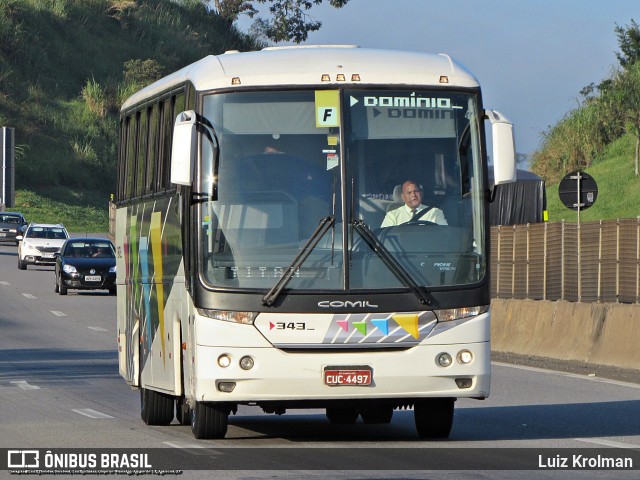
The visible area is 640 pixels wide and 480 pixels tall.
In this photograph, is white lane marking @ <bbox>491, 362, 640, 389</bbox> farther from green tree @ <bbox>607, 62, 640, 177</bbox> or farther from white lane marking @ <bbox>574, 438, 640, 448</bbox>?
green tree @ <bbox>607, 62, 640, 177</bbox>

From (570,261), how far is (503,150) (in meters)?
14.1

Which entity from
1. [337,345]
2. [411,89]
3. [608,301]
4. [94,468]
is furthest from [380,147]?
[608,301]

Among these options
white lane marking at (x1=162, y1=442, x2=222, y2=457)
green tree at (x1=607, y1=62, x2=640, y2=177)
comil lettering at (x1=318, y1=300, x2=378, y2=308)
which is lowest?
white lane marking at (x1=162, y1=442, x2=222, y2=457)

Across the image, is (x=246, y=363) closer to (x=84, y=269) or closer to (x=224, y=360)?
(x=224, y=360)

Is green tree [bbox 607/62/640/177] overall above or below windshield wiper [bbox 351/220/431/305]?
above

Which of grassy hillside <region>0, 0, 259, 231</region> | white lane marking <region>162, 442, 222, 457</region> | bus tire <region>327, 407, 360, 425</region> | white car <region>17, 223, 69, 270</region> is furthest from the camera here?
grassy hillside <region>0, 0, 259, 231</region>

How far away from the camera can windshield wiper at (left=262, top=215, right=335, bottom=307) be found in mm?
12117

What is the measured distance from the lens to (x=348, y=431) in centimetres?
1433

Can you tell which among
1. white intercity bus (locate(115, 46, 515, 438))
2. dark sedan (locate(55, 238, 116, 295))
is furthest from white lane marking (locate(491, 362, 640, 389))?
dark sedan (locate(55, 238, 116, 295))

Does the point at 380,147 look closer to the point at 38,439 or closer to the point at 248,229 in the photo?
the point at 248,229

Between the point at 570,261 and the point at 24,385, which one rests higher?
the point at 570,261

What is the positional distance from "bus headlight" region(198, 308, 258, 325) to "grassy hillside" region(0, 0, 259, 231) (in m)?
73.6

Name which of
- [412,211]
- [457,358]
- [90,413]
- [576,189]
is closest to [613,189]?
[576,189]

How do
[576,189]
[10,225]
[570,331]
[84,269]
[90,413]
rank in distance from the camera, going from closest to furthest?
[90,413] < [570,331] < [576,189] < [84,269] < [10,225]
